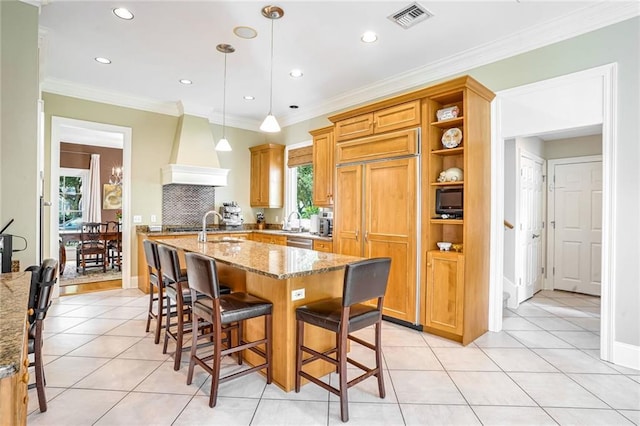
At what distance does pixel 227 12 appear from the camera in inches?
118

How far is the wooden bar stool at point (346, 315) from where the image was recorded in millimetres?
2012

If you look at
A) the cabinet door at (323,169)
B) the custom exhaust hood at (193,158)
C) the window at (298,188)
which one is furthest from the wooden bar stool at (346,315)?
the custom exhaust hood at (193,158)

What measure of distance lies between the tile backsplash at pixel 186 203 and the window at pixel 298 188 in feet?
4.53

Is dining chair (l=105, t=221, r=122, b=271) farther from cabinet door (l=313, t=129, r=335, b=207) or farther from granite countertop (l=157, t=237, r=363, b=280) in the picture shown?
granite countertop (l=157, t=237, r=363, b=280)

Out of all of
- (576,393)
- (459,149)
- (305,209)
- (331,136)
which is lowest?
(576,393)

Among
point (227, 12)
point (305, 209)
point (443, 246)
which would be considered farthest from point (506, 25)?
point (305, 209)

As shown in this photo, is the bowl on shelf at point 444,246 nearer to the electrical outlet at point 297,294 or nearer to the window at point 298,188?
the electrical outlet at point 297,294

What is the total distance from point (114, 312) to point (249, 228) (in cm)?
290

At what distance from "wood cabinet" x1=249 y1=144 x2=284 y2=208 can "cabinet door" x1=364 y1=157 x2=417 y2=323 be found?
106 inches

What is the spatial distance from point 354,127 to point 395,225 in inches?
50.4

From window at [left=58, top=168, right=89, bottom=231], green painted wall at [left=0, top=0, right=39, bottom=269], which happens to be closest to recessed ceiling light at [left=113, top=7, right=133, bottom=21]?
green painted wall at [left=0, top=0, right=39, bottom=269]

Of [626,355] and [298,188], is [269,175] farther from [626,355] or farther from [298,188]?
[626,355]

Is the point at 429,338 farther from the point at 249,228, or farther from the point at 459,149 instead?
the point at 249,228

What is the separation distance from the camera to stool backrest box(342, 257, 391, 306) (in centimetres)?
198
